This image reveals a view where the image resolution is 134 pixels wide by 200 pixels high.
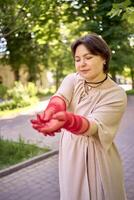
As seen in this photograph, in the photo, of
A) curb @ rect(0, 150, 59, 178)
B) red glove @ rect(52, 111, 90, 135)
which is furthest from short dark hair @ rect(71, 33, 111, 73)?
curb @ rect(0, 150, 59, 178)

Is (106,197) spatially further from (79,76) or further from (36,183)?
(36,183)

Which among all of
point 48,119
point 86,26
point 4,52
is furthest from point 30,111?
point 48,119

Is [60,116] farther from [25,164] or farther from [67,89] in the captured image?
[25,164]

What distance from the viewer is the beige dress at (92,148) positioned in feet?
6.54

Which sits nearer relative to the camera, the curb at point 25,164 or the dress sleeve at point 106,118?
the dress sleeve at point 106,118

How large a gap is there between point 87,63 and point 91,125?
365 mm

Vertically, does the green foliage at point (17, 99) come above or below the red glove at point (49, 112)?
below

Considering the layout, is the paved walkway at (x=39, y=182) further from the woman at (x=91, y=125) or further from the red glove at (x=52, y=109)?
the red glove at (x=52, y=109)

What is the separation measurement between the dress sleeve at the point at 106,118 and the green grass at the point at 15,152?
209 inches

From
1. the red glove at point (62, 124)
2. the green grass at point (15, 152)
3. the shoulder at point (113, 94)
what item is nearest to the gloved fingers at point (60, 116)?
the red glove at point (62, 124)

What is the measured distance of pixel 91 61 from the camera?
1988mm

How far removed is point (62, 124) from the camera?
1.73m

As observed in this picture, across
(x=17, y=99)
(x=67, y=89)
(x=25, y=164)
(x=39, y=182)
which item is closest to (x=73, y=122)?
(x=67, y=89)

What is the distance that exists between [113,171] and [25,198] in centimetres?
360
